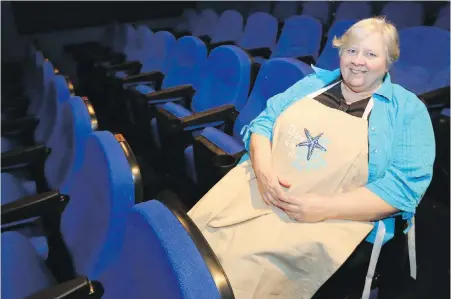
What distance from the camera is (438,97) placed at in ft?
4.31

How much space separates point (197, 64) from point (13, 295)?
127 centimetres

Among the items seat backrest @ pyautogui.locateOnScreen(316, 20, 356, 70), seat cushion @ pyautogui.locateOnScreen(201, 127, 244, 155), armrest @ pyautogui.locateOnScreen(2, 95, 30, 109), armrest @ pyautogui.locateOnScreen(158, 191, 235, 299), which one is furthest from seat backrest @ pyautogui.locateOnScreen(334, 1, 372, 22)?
armrest @ pyautogui.locateOnScreen(158, 191, 235, 299)

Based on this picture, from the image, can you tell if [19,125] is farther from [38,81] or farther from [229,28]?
Result: [229,28]

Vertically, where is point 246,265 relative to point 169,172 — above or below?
above

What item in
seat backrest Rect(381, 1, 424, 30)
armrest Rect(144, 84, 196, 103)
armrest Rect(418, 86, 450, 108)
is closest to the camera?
armrest Rect(418, 86, 450, 108)

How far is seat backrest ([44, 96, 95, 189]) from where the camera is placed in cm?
98

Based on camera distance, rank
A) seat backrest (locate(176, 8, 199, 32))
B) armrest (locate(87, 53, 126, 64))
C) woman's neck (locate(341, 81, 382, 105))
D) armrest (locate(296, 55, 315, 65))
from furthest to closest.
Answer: seat backrest (locate(176, 8, 199, 32)) < armrest (locate(87, 53, 126, 64)) < armrest (locate(296, 55, 315, 65)) < woman's neck (locate(341, 81, 382, 105))

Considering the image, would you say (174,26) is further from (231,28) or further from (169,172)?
(169,172)

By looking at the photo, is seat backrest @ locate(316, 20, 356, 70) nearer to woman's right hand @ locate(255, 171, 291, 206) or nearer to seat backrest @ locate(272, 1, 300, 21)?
woman's right hand @ locate(255, 171, 291, 206)

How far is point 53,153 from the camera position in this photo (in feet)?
3.99

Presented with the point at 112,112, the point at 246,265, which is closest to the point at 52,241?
the point at 246,265

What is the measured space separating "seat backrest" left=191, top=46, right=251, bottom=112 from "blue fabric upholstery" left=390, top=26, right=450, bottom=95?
23.8 inches

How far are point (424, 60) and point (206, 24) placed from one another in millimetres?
2067

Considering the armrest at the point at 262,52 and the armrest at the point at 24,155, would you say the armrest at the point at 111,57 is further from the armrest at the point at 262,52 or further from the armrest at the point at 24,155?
the armrest at the point at 24,155
